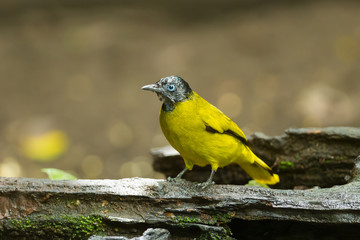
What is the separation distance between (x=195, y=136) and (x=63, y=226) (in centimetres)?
121

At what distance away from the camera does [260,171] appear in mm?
4219

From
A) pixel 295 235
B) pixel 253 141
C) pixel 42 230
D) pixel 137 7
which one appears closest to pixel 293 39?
pixel 137 7

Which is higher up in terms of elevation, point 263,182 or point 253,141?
point 253,141

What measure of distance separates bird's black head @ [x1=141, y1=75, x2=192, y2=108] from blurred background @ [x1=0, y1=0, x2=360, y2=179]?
3.03 meters

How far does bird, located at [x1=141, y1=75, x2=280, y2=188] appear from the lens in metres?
3.67

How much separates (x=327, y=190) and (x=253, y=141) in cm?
129

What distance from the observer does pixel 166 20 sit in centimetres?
1005

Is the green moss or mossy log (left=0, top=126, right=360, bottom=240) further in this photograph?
the green moss

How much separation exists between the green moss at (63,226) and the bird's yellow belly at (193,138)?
0.89 meters

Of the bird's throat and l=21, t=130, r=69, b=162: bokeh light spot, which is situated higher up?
l=21, t=130, r=69, b=162: bokeh light spot

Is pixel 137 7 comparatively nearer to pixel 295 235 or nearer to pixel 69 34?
pixel 69 34

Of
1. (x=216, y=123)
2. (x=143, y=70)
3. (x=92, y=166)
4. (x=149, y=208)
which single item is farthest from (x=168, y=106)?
(x=143, y=70)

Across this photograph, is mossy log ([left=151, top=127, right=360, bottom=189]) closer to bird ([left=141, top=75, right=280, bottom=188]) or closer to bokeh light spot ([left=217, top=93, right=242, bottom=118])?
bird ([left=141, top=75, right=280, bottom=188])

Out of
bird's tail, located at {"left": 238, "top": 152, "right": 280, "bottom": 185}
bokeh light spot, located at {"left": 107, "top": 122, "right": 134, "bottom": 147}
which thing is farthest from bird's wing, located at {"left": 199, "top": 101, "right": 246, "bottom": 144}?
bokeh light spot, located at {"left": 107, "top": 122, "right": 134, "bottom": 147}
